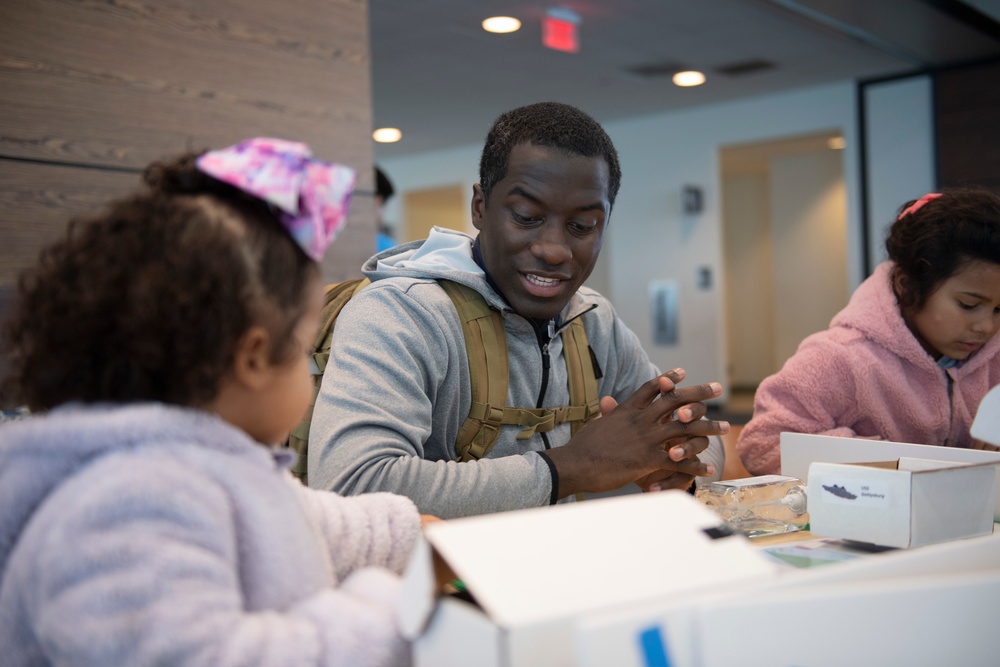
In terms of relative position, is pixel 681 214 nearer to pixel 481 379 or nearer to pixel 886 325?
pixel 886 325

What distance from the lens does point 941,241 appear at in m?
1.67

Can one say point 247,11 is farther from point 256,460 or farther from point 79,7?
point 256,460

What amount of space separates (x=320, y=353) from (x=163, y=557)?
871 mm

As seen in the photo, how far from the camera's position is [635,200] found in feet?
27.2

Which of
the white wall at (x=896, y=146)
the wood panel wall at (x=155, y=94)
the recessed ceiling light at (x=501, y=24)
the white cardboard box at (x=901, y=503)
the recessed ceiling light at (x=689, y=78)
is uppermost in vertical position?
the recessed ceiling light at (x=689, y=78)

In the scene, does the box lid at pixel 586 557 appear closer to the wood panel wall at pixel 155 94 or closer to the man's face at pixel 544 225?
the man's face at pixel 544 225

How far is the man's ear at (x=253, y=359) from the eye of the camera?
713 millimetres

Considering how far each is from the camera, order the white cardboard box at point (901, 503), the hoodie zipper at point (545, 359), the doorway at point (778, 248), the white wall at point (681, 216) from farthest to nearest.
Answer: the doorway at point (778, 248) → the white wall at point (681, 216) → the hoodie zipper at point (545, 359) → the white cardboard box at point (901, 503)

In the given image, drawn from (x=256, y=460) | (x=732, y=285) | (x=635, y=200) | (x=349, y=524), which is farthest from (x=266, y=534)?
(x=732, y=285)

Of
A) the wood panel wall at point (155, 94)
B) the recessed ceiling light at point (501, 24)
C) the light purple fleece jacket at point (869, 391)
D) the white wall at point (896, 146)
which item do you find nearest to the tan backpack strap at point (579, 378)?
the light purple fleece jacket at point (869, 391)

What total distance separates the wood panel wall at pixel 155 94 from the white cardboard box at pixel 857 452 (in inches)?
59.6

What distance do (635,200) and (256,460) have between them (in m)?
7.85

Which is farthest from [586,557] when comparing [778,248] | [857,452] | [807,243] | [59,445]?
[778,248]

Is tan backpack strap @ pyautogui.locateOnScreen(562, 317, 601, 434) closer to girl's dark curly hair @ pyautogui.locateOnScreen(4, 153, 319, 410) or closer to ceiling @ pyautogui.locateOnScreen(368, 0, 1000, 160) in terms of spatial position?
girl's dark curly hair @ pyautogui.locateOnScreen(4, 153, 319, 410)
